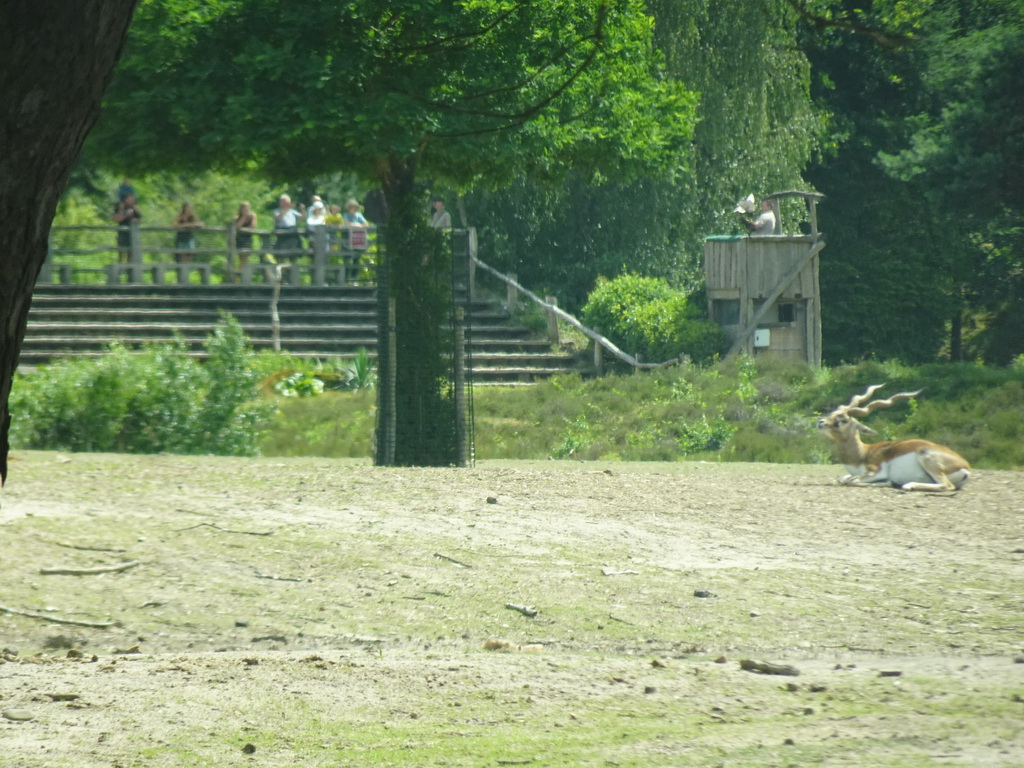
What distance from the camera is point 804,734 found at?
5.51 metres

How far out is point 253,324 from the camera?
101 ft

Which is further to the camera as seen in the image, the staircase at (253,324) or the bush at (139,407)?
the staircase at (253,324)

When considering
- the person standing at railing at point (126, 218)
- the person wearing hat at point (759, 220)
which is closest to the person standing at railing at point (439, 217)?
the person wearing hat at point (759, 220)

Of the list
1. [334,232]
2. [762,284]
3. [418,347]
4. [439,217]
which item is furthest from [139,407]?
[334,232]

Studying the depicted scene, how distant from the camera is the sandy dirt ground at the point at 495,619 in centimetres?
556

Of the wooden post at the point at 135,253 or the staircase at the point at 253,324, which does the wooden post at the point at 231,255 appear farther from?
the wooden post at the point at 135,253

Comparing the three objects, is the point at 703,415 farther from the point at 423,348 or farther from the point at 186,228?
the point at 186,228

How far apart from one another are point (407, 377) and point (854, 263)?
25794 mm

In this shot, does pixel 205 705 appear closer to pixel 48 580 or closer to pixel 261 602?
pixel 261 602

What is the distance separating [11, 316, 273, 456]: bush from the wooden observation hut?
13.5 meters

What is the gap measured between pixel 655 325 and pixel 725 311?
1.72 metres

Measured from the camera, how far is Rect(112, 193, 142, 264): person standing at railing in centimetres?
3438

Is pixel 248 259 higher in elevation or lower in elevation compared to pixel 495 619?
higher

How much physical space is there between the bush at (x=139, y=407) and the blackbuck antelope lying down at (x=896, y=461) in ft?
25.7
